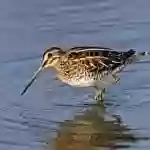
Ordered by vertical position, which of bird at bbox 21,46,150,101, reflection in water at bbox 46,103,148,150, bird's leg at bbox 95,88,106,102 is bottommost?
reflection in water at bbox 46,103,148,150

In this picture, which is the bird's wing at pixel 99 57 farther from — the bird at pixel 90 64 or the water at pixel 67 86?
the water at pixel 67 86

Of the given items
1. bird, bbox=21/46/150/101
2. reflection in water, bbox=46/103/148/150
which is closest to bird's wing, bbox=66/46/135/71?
bird, bbox=21/46/150/101

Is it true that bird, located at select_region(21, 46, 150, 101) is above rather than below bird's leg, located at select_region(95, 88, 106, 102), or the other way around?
above

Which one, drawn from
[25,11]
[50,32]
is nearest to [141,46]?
[50,32]

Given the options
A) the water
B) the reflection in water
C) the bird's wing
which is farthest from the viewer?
the bird's wing

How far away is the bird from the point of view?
7332 millimetres

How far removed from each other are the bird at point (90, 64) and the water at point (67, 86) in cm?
11

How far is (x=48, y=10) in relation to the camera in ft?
30.0

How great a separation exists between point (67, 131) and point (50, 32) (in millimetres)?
2164

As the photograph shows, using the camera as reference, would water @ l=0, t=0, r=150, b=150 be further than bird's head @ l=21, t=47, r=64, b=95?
No

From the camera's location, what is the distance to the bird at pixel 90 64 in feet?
24.1

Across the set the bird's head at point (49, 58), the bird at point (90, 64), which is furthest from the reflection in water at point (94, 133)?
the bird's head at point (49, 58)

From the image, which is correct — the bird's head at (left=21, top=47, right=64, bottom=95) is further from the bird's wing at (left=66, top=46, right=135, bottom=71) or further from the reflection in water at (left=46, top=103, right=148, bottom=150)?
the reflection in water at (left=46, top=103, right=148, bottom=150)

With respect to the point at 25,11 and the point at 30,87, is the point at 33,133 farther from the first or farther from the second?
the point at 25,11
